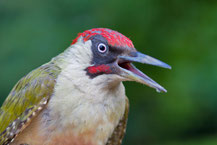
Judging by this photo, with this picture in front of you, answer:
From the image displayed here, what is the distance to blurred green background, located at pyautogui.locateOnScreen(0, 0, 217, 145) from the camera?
4777mm

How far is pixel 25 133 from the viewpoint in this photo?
2.97 metres

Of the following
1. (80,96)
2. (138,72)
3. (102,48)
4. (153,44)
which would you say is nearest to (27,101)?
(80,96)

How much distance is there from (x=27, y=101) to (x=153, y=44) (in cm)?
237

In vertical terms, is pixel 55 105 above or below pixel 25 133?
above

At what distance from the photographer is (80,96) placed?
2.80 meters

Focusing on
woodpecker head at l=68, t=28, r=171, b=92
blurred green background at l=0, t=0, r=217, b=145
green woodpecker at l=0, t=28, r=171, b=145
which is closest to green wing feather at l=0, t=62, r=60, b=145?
green woodpecker at l=0, t=28, r=171, b=145

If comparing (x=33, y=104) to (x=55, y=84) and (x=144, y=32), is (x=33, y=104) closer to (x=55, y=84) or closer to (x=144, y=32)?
(x=55, y=84)

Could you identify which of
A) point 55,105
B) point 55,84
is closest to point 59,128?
point 55,105

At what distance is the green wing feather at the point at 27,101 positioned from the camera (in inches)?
114

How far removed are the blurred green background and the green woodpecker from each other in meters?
1.82

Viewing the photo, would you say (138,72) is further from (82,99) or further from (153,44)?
(153,44)

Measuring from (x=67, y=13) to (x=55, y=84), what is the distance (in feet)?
7.51

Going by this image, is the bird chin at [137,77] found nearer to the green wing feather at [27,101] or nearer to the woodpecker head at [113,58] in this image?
the woodpecker head at [113,58]

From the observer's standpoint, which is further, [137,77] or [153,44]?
[153,44]
